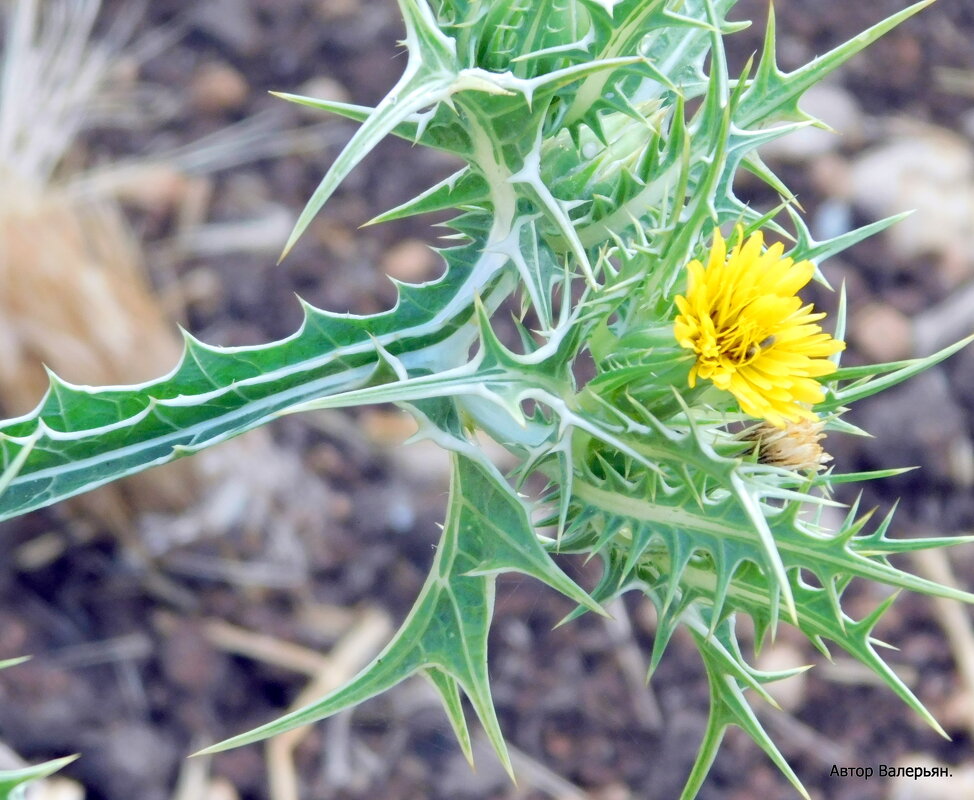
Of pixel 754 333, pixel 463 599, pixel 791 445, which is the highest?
pixel 754 333

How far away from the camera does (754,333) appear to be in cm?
85

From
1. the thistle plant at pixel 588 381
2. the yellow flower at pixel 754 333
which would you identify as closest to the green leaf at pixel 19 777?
the thistle plant at pixel 588 381

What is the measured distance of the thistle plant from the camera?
829 mm

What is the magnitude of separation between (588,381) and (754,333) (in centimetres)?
16

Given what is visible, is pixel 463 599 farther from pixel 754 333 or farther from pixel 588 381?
pixel 754 333

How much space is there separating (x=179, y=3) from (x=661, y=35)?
7.95 feet

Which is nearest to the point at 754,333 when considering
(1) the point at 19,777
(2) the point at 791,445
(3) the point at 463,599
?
(2) the point at 791,445

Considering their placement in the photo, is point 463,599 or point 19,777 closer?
point 19,777

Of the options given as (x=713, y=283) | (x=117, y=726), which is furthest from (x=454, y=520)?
(x=117, y=726)

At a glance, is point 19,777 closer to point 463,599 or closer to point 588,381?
point 463,599

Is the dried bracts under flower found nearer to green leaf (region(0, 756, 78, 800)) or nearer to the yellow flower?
the yellow flower

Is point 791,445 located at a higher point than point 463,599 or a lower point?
higher

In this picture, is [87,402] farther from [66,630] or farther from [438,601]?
[66,630]

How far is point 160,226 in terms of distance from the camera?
9.17 feet
